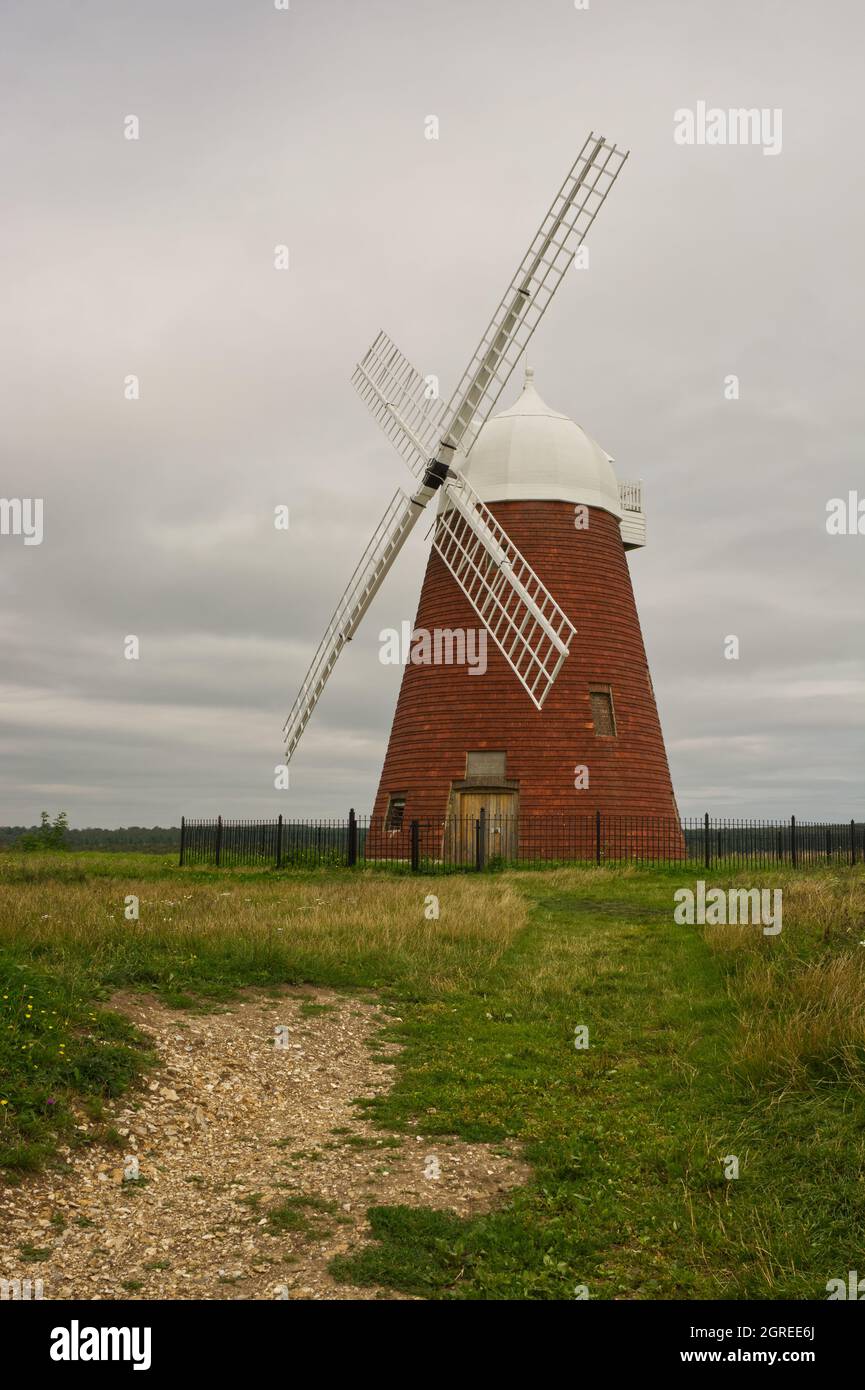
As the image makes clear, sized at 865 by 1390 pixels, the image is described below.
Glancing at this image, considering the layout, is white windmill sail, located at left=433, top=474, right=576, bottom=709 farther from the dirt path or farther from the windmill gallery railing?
the dirt path

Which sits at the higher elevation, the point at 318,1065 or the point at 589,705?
the point at 589,705

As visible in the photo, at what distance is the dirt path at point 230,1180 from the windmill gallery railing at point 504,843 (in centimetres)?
1374

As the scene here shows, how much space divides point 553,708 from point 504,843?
314 cm

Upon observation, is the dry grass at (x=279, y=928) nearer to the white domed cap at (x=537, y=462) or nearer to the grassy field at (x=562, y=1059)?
the grassy field at (x=562, y=1059)

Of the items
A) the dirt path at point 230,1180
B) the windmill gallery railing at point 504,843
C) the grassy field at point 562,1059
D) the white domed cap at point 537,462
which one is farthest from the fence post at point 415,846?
the dirt path at point 230,1180

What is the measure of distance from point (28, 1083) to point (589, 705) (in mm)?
18258

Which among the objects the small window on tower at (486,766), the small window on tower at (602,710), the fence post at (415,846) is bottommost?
the fence post at (415,846)

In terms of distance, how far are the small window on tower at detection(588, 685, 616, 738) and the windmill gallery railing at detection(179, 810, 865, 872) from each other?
201cm

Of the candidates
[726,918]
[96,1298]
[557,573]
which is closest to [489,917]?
[726,918]

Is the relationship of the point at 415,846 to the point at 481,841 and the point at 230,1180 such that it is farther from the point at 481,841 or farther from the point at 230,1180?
the point at 230,1180

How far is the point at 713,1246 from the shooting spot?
5.23 meters

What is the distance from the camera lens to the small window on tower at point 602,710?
2395 centimetres
